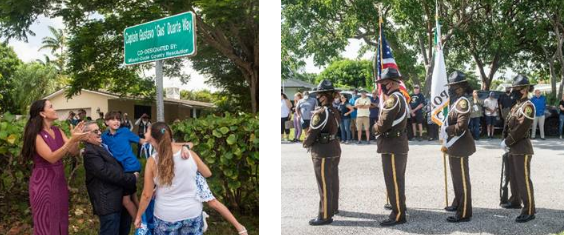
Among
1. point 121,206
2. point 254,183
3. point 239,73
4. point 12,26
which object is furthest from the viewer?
point 239,73

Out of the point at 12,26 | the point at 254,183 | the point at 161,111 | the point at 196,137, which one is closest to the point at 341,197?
the point at 254,183

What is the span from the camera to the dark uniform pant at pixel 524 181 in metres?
3.49

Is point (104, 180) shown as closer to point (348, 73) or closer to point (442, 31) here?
point (348, 73)

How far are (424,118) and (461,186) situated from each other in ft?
1.83

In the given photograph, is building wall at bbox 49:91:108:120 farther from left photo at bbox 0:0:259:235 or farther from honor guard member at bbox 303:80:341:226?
honor guard member at bbox 303:80:341:226

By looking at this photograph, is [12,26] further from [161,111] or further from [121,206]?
[121,206]

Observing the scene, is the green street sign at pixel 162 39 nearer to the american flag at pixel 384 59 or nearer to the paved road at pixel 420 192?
the paved road at pixel 420 192

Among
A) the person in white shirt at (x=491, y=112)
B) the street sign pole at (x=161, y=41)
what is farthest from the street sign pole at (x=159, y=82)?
the person in white shirt at (x=491, y=112)

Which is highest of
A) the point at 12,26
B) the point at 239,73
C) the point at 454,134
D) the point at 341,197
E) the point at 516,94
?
the point at 12,26

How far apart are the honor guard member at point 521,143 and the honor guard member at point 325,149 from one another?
1134 millimetres

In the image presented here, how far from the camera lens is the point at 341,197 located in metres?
3.65

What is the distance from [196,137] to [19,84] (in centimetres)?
166

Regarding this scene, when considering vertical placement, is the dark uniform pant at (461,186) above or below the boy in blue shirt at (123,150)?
below

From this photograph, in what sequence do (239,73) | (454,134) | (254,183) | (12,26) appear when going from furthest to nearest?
(239,73), (12,26), (254,183), (454,134)
